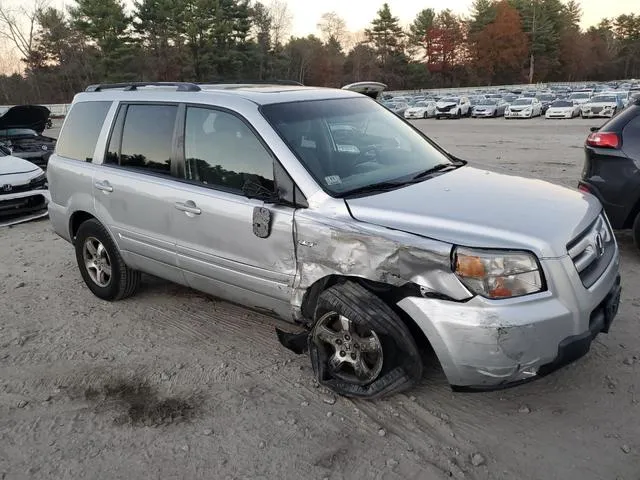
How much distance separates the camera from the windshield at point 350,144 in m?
3.35

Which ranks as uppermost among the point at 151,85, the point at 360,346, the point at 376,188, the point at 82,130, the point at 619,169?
the point at 151,85

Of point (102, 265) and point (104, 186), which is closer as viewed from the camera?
point (104, 186)

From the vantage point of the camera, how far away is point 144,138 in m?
4.15

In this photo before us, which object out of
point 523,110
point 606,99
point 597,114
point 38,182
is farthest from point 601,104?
point 38,182

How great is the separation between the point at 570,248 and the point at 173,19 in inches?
2636

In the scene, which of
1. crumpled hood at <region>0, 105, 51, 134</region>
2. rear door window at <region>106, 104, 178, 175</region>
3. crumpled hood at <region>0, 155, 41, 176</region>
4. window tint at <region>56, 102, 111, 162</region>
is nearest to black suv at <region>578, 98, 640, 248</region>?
rear door window at <region>106, 104, 178, 175</region>

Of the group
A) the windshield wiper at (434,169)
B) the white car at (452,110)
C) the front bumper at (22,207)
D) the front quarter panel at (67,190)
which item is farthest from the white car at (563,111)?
the front quarter panel at (67,190)

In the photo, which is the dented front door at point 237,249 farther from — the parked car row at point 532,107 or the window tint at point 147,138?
the parked car row at point 532,107

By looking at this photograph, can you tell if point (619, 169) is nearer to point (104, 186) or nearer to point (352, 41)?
point (104, 186)

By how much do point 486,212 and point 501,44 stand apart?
97545mm

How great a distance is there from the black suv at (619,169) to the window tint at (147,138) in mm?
4111

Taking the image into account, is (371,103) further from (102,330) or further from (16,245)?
(16,245)

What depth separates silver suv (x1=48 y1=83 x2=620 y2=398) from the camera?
2.64 meters

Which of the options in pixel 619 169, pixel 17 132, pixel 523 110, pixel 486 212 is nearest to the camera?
pixel 486 212
